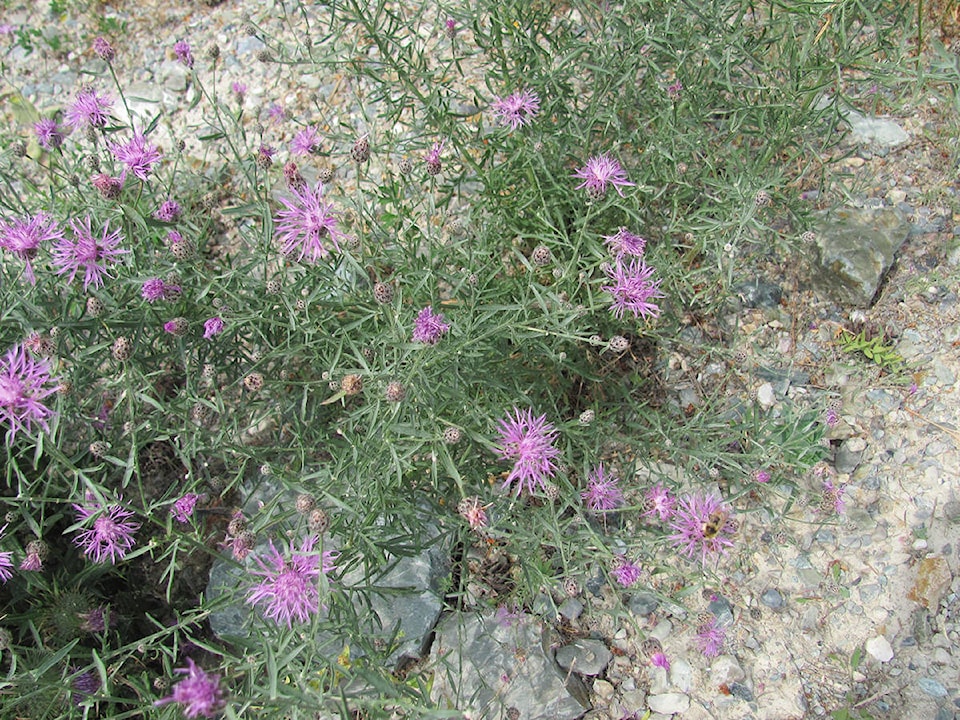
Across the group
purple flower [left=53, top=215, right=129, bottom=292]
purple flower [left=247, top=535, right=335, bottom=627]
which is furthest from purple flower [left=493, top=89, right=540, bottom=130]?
purple flower [left=247, top=535, right=335, bottom=627]

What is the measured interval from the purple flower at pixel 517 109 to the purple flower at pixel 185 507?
1683mm

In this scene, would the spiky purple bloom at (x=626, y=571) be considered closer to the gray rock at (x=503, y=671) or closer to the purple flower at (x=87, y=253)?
the gray rock at (x=503, y=671)

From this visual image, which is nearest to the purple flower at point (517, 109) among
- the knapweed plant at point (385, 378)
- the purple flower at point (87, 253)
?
the knapweed plant at point (385, 378)

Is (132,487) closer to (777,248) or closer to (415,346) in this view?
(415,346)

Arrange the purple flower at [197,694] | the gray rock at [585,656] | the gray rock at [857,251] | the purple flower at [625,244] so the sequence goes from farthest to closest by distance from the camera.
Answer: the gray rock at [857,251], the gray rock at [585,656], the purple flower at [625,244], the purple flower at [197,694]

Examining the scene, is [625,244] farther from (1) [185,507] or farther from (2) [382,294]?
(1) [185,507]

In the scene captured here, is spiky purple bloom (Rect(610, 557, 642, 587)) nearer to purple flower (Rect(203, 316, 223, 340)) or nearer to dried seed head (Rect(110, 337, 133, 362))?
purple flower (Rect(203, 316, 223, 340))

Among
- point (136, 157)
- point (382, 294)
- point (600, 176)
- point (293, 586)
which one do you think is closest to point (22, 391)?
point (136, 157)

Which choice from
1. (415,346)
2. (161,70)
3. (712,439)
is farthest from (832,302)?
(161,70)

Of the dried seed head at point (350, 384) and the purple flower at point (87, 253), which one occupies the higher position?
the purple flower at point (87, 253)

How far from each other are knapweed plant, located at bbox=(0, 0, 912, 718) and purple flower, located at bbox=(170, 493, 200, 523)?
0.01 meters

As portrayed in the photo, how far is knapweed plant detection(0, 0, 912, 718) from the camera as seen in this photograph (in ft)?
7.21

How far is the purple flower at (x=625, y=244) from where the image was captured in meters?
2.43

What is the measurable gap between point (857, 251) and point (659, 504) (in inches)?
64.9
